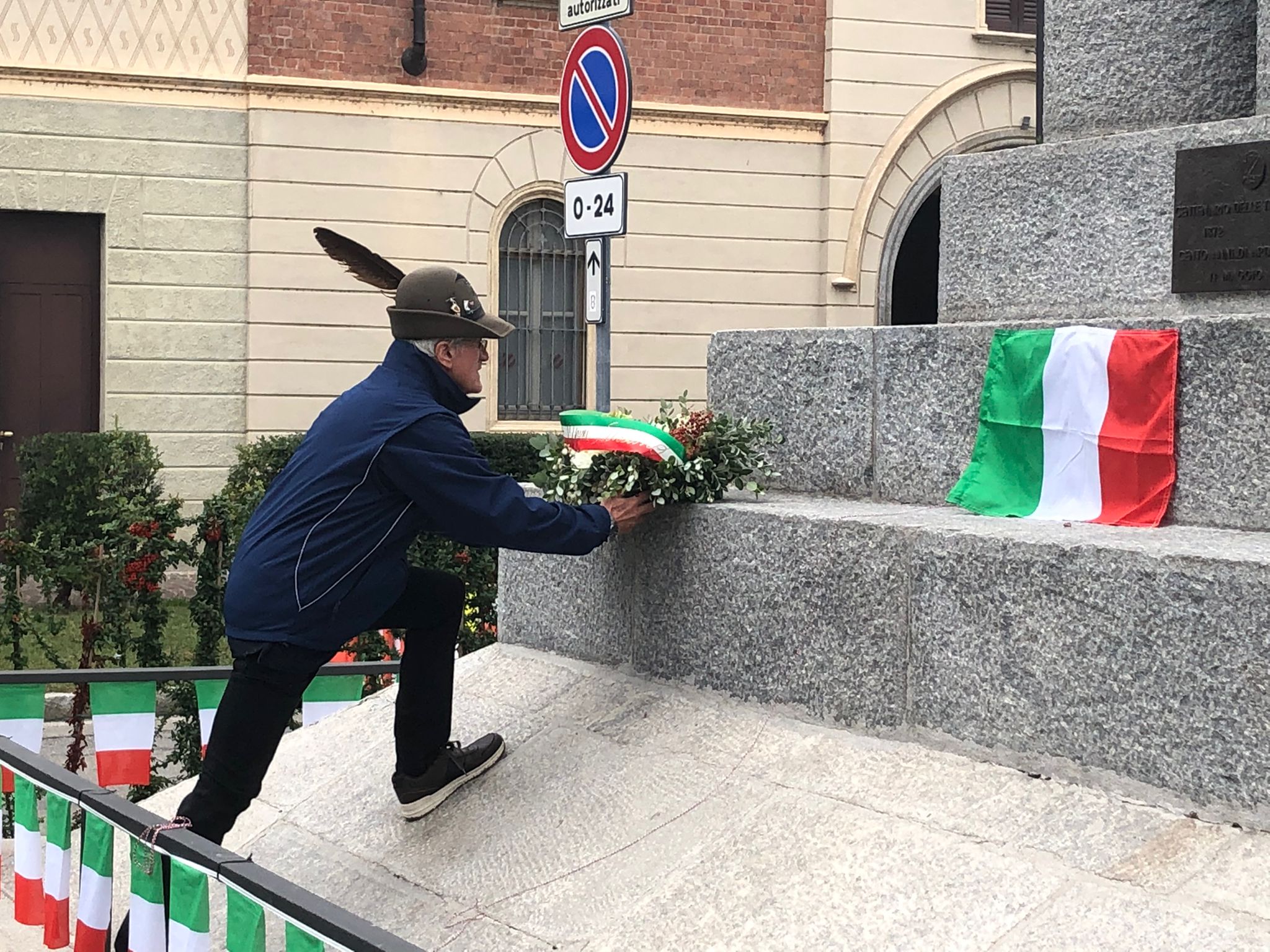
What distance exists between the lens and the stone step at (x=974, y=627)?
3.59m

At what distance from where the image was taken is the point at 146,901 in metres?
3.85

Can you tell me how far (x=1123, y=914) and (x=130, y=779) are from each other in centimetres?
387

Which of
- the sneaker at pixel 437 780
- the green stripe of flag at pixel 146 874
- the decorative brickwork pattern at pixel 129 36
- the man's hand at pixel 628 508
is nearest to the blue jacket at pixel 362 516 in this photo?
the man's hand at pixel 628 508

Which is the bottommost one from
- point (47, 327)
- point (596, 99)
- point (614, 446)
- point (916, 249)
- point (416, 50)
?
point (614, 446)

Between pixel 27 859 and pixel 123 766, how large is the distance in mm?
1296

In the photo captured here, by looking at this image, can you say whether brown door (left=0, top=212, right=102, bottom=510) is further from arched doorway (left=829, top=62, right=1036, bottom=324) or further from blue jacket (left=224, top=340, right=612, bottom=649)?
blue jacket (left=224, top=340, right=612, bottom=649)

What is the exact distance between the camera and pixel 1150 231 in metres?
4.73

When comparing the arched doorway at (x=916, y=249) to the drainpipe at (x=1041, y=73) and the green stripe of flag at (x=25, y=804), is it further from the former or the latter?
the green stripe of flag at (x=25, y=804)

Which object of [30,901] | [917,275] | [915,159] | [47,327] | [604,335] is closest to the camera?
[30,901]

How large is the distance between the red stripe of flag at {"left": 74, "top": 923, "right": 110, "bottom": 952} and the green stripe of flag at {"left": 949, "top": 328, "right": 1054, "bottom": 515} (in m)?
2.58

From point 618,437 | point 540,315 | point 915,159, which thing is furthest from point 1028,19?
point 618,437

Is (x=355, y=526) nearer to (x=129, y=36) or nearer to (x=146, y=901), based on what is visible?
(x=146, y=901)

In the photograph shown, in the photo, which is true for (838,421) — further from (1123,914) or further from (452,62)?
(452,62)

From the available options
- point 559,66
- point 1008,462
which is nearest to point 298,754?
point 1008,462
